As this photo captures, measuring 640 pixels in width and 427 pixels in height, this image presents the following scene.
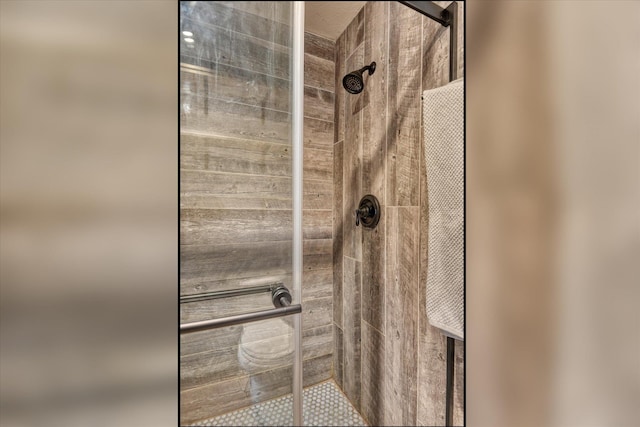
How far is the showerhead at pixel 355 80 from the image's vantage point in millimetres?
990

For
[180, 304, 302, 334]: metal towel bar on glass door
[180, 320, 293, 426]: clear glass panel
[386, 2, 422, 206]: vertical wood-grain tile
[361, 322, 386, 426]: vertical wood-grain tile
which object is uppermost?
[386, 2, 422, 206]: vertical wood-grain tile

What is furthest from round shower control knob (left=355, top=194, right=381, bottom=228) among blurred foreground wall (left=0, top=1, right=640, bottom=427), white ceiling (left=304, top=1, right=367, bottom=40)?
blurred foreground wall (left=0, top=1, right=640, bottom=427)

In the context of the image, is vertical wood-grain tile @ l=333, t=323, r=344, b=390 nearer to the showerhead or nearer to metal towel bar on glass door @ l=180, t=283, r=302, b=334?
metal towel bar on glass door @ l=180, t=283, r=302, b=334

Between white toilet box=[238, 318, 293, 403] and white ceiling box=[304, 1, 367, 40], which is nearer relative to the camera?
white toilet box=[238, 318, 293, 403]

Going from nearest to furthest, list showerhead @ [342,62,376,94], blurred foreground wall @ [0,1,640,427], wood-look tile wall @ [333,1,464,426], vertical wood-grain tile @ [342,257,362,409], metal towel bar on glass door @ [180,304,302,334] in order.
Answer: blurred foreground wall @ [0,1,640,427]
metal towel bar on glass door @ [180,304,302,334]
wood-look tile wall @ [333,1,464,426]
showerhead @ [342,62,376,94]
vertical wood-grain tile @ [342,257,362,409]

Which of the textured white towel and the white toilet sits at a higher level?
the textured white towel

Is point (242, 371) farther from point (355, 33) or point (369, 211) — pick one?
point (355, 33)

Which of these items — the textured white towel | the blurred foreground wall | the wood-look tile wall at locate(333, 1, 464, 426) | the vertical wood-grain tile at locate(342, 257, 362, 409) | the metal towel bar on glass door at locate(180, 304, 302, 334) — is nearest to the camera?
the blurred foreground wall

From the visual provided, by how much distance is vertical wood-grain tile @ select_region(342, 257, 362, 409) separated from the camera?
3.68 ft

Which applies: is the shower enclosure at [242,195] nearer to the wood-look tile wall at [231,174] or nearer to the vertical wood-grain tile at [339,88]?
the wood-look tile wall at [231,174]

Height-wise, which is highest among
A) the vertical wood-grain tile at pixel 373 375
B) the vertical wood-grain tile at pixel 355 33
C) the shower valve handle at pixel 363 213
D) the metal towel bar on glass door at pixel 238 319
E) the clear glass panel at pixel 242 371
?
the vertical wood-grain tile at pixel 355 33
